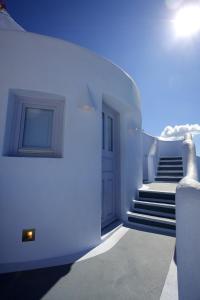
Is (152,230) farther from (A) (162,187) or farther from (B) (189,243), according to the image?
(B) (189,243)

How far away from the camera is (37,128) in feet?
8.67

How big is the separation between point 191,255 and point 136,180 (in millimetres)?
3380

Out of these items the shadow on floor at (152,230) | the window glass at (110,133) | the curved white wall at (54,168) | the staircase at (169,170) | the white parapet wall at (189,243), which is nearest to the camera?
the white parapet wall at (189,243)

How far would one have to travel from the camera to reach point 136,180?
4.79m

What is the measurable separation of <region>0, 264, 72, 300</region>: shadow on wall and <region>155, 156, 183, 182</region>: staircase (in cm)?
601

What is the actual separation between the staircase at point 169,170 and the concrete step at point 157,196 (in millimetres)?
2706

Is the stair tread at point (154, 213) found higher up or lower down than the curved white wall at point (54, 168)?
lower down

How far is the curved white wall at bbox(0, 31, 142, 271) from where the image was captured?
89.2 inches

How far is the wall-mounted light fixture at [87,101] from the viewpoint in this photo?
8.72 ft

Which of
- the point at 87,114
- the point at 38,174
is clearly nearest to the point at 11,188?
the point at 38,174

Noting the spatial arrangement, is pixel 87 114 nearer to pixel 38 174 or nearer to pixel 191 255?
pixel 38 174

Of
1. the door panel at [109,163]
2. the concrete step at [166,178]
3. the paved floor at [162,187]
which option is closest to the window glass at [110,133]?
the door panel at [109,163]

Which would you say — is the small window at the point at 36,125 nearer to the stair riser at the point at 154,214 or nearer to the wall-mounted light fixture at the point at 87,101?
the wall-mounted light fixture at the point at 87,101

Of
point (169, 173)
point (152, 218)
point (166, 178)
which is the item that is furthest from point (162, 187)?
point (169, 173)
